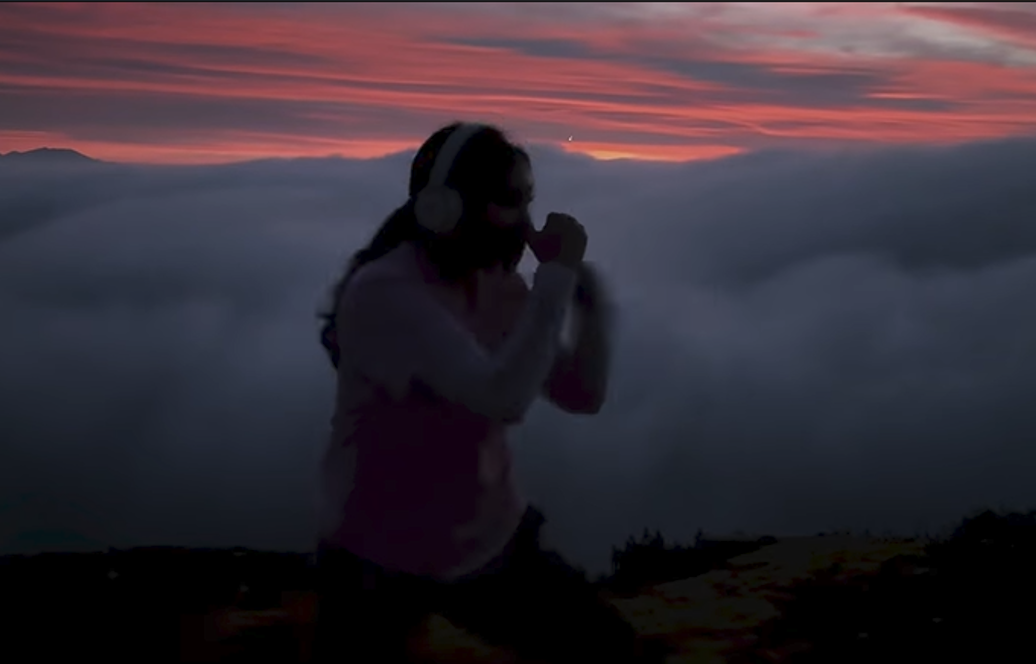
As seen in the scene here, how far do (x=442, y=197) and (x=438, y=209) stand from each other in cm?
3

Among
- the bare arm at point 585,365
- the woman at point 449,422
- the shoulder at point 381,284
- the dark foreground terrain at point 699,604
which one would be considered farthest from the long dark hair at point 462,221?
the dark foreground terrain at point 699,604

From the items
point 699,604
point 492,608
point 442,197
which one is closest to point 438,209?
point 442,197

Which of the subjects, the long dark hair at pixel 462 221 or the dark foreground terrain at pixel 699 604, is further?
the dark foreground terrain at pixel 699 604

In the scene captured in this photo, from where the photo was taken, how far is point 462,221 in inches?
133

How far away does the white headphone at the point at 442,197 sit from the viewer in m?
3.31

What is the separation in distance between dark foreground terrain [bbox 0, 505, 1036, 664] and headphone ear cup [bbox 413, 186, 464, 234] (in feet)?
6.91

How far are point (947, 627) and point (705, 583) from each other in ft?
5.22

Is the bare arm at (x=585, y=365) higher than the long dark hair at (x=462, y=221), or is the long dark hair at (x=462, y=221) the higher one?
the long dark hair at (x=462, y=221)

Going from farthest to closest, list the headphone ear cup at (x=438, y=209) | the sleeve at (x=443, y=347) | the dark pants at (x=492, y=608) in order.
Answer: the dark pants at (x=492, y=608) → the headphone ear cup at (x=438, y=209) → the sleeve at (x=443, y=347)

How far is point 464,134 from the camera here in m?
3.44

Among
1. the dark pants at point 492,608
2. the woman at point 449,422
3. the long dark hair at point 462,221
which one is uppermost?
the long dark hair at point 462,221

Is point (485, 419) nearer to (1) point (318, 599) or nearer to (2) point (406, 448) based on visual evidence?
A: (2) point (406, 448)

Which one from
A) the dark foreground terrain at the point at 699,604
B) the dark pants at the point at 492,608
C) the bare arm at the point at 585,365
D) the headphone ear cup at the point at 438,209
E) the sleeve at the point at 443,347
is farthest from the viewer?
the dark foreground terrain at the point at 699,604

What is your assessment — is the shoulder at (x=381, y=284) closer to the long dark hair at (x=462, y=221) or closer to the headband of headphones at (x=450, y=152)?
the long dark hair at (x=462, y=221)
